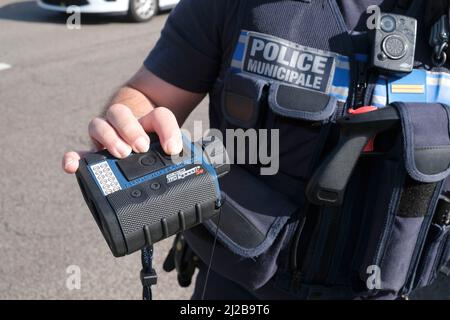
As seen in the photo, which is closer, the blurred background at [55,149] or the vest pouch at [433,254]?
the vest pouch at [433,254]

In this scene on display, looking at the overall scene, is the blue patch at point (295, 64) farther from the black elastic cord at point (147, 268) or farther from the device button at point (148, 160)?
the black elastic cord at point (147, 268)

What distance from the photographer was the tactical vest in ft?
3.64

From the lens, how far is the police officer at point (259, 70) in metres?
1.06

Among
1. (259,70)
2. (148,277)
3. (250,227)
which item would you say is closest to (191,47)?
(259,70)

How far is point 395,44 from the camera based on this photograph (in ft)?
3.54

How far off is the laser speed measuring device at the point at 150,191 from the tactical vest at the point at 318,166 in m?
0.21

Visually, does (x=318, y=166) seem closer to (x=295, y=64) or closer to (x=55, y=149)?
(x=295, y=64)

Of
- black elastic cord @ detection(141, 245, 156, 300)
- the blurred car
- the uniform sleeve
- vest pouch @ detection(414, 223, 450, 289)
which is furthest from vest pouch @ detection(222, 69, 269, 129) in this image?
the blurred car

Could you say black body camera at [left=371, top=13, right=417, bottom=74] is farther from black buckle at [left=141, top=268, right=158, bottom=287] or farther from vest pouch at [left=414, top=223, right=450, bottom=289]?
black buckle at [left=141, top=268, right=158, bottom=287]

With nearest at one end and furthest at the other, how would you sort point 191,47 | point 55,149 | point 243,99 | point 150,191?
point 150,191, point 243,99, point 191,47, point 55,149

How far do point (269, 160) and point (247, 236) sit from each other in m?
0.18

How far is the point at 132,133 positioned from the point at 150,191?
0.41ft

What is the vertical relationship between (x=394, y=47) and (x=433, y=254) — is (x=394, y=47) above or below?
above

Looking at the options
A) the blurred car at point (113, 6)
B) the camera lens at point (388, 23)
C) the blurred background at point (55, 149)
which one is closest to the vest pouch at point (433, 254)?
the camera lens at point (388, 23)
